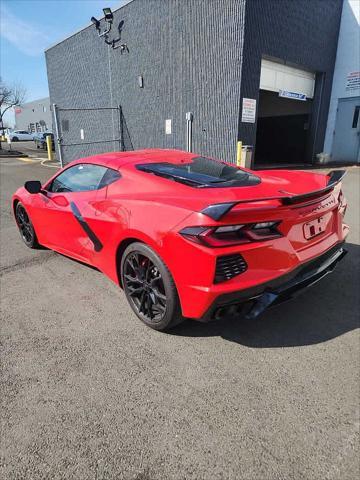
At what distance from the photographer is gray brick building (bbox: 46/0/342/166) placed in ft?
38.5

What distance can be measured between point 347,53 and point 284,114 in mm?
3956

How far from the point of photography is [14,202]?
4750 mm

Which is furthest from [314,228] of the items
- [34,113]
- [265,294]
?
[34,113]

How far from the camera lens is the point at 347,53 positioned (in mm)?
16031

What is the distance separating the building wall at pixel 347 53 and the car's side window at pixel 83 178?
16.6 metres

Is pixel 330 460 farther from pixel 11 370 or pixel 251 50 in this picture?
pixel 251 50

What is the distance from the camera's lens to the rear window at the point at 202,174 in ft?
8.89

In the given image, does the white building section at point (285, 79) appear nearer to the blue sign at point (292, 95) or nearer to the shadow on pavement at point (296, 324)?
the blue sign at point (292, 95)

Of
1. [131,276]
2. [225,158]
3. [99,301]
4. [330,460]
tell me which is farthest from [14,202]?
[225,158]

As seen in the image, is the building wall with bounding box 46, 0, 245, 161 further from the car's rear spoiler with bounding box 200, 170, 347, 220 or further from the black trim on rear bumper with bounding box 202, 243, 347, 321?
the black trim on rear bumper with bounding box 202, 243, 347, 321

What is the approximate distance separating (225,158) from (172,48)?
5.05 metres

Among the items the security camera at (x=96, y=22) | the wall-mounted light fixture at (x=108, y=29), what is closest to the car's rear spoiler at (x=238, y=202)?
the wall-mounted light fixture at (x=108, y=29)

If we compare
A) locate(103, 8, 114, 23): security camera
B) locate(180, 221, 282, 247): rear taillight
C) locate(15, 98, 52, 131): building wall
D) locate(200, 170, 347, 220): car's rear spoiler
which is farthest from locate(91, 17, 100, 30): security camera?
locate(15, 98, 52, 131): building wall

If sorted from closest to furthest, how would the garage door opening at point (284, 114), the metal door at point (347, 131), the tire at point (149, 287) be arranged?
1. the tire at point (149, 287)
2. the garage door opening at point (284, 114)
3. the metal door at point (347, 131)
